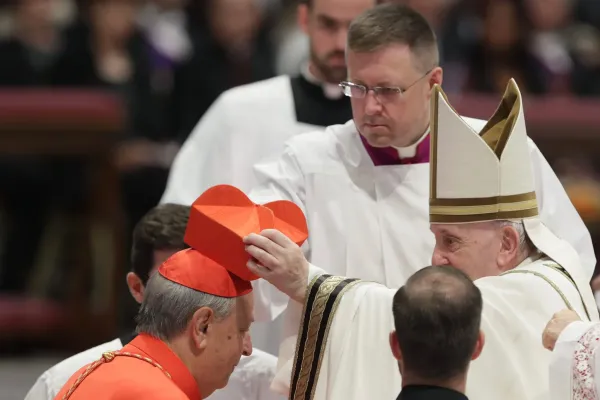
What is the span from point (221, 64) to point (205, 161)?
8.61 ft

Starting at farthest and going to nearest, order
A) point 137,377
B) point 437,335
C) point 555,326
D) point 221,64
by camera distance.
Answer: point 221,64
point 555,326
point 137,377
point 437,335

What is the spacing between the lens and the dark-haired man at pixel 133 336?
4.44 metres

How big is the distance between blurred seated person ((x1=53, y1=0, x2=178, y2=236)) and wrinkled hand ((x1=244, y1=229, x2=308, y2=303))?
424 cm

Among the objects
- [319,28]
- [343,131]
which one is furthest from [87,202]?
[343,131]

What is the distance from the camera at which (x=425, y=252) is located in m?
4.45

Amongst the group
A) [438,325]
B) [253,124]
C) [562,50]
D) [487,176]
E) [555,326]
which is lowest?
[562,50]

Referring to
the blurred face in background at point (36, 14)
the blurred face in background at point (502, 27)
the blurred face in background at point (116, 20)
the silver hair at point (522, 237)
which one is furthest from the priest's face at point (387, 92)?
the blurred face in background at point (36, 14)

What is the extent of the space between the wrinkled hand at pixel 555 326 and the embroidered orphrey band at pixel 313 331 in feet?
1.90

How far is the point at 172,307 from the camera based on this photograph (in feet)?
12.2

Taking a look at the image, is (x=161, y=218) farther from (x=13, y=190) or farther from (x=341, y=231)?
(x=13, y=190)

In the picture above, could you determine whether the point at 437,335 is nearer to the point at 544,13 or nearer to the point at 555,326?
A: the point at 555,326

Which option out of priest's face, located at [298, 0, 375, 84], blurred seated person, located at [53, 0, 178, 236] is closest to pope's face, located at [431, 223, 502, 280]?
priest's face, located at [298, 0, 375, 84]

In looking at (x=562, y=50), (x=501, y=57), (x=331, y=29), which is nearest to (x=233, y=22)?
(x=501, y=57)

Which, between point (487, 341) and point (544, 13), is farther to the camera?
point (544, 13)
